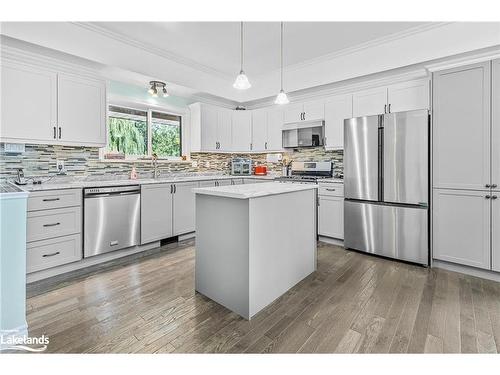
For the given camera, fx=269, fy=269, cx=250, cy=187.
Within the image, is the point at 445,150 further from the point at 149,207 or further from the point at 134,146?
the point at 134,146

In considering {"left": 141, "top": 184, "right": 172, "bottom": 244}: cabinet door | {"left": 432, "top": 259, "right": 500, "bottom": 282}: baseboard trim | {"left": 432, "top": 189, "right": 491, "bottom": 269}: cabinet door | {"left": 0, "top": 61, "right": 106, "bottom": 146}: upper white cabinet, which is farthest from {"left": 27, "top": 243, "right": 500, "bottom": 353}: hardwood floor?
{"left": 0, "top": 61, "right": 106, "bottom": 146}: upper white cabinet

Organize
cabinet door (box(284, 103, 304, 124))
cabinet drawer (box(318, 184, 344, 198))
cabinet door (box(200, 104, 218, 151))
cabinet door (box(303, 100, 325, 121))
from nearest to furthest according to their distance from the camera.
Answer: cabinet drawer (box(318, 184, 344, 198))
cabinet door (box(303, 100, 325, 121))
cabinet door (box(284, 103, 304, 124))
cabinet door (box(200, 104, 218, 151))

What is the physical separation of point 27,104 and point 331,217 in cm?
405

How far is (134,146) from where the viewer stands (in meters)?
4.35

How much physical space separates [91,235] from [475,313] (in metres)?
3.82

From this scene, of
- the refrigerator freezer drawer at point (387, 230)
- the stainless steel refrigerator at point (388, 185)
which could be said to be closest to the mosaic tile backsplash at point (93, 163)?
the stainless steel refrigerator at point (388, 185)

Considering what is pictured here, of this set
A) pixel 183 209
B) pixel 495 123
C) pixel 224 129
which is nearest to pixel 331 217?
pixel 495 123

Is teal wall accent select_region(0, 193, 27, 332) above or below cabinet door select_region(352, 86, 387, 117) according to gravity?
below

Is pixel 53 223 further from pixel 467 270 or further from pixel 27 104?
pixel 467 270

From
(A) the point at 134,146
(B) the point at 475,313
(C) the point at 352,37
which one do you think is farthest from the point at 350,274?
(A) the point at 134,146

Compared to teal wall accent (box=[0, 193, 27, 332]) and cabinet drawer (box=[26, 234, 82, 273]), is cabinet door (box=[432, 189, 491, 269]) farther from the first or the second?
cabinet drawer (box=[26, 234, 82, 273])

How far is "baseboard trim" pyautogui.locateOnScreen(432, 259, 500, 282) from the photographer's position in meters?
2.77

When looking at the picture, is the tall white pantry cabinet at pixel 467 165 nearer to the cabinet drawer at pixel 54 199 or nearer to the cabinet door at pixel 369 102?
the cabinet door at pixel 369 102

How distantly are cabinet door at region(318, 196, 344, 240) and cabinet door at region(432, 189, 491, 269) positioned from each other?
116 centimetres
